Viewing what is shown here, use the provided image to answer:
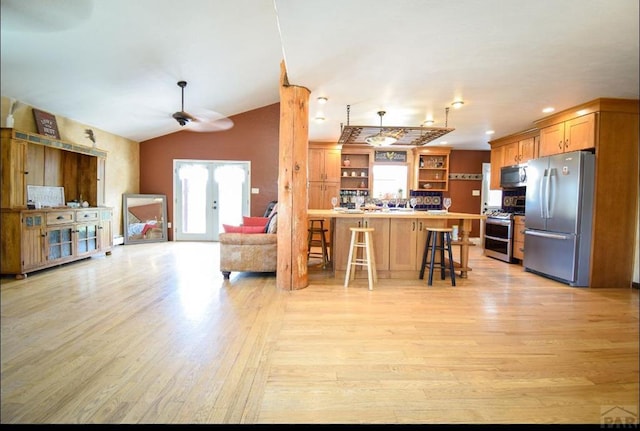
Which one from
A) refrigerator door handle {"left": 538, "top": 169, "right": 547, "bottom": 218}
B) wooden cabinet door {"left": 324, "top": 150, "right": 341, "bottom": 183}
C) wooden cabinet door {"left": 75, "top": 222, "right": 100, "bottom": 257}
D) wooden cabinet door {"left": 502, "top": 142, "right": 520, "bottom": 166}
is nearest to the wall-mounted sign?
wooden cabinet door {"left": 324, "top": 150, "right": 341, "bottom": 183}

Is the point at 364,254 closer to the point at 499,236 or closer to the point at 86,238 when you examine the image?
the point at 499,236

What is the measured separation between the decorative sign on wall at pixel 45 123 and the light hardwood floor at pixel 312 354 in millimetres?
511

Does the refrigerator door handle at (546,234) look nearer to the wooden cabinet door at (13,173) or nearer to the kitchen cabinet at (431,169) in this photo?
the kitchen cabinet at (431,169)

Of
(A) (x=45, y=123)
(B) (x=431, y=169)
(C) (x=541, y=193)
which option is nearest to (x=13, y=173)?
(A) (x=45, y=123)

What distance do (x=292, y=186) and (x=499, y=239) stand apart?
3.94 meters

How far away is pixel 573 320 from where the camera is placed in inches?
89.8

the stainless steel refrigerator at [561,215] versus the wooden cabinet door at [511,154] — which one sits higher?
the wooden cabinet door at [511,154]

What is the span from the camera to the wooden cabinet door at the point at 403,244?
3.55 meters

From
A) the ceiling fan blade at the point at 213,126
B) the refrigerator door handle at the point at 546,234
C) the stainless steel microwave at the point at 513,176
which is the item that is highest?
the ceiling fan blade at the point at 213,126

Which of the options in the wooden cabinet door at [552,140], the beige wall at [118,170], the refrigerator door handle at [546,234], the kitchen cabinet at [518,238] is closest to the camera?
the refrigerator door handle at [546,234]

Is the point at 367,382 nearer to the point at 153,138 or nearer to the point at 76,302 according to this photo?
the point at 76,302

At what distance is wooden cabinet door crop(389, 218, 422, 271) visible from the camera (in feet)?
11.6

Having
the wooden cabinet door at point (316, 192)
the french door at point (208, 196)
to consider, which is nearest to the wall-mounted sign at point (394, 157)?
the wooden cabinet door at point (316, 192)

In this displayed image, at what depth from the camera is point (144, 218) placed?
5.99m
